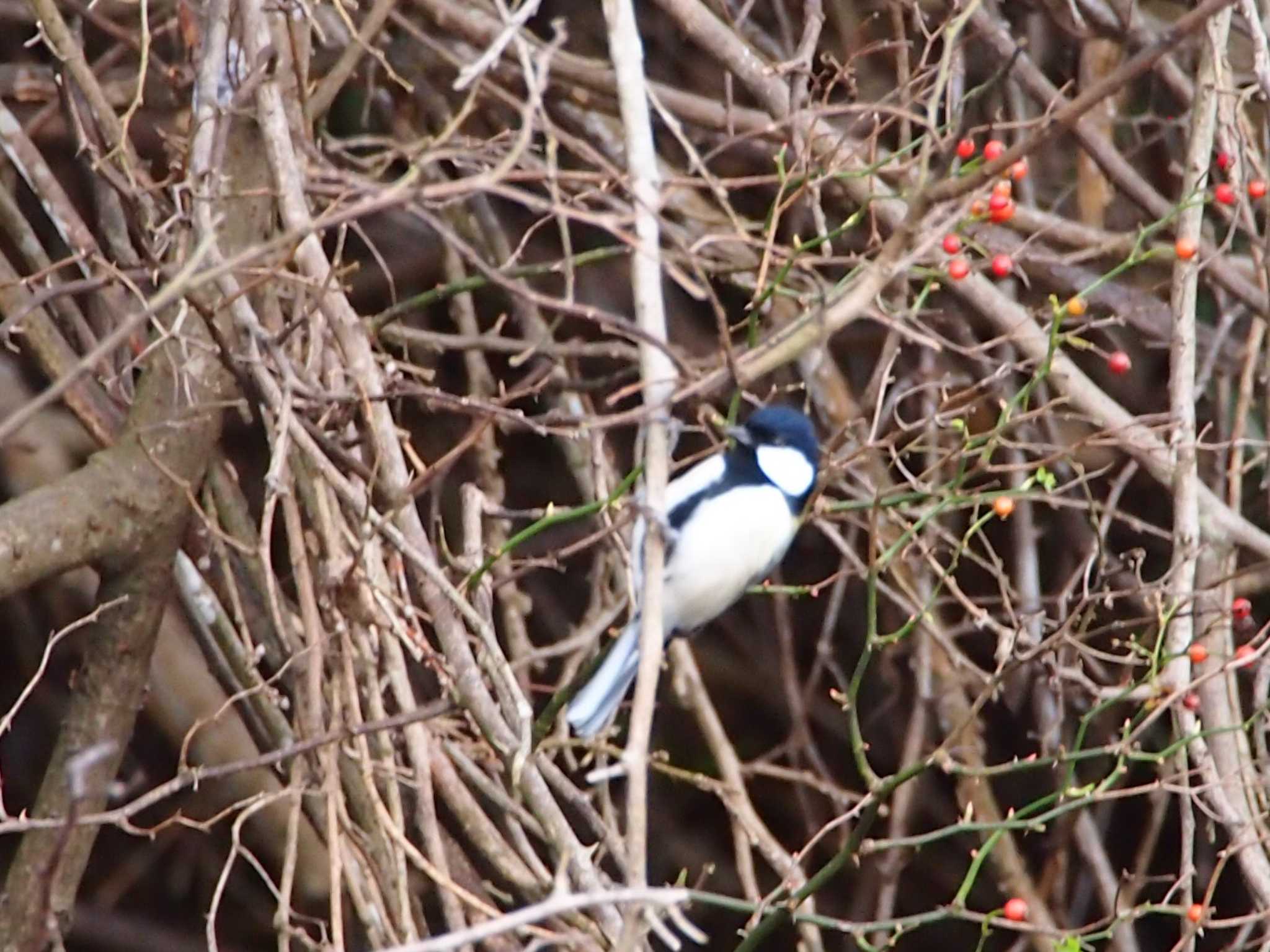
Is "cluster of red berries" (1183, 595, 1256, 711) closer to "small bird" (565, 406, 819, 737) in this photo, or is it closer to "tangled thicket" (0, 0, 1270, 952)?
"tangled thicket" (0, 0, 1270, 952)

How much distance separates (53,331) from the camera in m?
2.79

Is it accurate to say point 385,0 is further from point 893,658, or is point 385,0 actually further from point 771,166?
point 893,658

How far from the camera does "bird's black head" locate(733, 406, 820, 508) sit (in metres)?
2.54

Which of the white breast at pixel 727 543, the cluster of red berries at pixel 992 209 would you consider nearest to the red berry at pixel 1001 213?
the cluster of red berries at pixel 992 209

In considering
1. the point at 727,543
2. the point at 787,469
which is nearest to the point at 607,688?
the point at 727,543

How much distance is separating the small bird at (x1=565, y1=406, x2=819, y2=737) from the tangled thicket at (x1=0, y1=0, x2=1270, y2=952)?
0.22ft

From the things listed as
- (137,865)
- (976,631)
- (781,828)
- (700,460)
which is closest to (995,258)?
(700,460)

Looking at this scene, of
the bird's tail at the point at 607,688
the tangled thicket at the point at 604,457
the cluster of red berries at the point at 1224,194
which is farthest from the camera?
the cluster of red berries at the point at 1224,194

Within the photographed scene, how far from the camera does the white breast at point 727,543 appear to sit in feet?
8.64

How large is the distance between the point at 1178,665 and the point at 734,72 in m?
1.26

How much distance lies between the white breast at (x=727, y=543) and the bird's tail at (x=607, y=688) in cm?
15

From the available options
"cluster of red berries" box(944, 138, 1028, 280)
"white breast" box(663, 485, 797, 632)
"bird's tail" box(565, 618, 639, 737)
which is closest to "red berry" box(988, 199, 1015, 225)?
"cluster of red berries" box(944, 138, 1028, 280)

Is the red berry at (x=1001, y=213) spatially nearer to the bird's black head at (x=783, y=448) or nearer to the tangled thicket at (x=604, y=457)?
the tangled thicket at (x=604, y=457)

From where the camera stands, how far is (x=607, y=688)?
255cm
